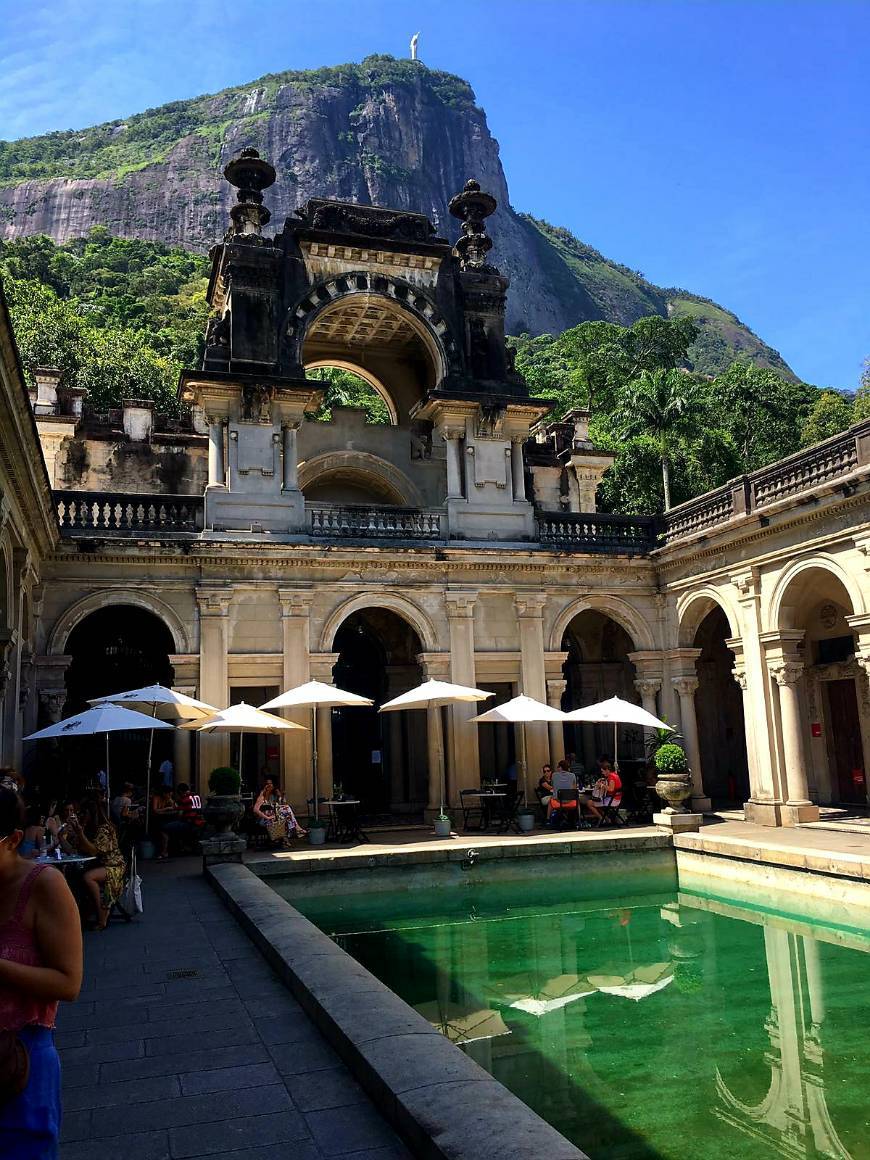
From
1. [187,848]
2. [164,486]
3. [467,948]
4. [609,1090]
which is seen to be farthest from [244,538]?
[609,1090]

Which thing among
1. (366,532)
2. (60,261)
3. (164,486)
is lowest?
(366,532)

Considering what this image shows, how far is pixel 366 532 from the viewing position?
20547 millimetres

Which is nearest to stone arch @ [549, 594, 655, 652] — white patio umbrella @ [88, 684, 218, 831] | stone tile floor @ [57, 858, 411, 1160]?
white patio umbrella @ [88, 684, 218, 831]

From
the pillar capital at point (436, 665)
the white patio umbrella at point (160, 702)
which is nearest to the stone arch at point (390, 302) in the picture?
the pillar capital at point (436, 665)

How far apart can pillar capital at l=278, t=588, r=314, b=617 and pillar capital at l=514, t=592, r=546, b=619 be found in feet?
15.5

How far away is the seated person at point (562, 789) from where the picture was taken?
18109 mm

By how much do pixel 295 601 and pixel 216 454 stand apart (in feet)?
12.1

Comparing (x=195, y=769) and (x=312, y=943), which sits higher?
(x=195, y=769)

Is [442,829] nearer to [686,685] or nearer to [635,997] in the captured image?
[686,685]

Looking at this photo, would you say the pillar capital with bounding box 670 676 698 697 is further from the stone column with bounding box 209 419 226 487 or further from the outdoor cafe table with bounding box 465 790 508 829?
the stone column with bounding box 209 419 226 487

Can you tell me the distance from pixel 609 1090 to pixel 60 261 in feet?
291

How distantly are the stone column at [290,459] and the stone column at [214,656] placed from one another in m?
2.75

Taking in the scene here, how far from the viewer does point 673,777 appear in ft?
54.4

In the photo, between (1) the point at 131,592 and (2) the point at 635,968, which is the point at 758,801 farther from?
(1) the point at 131,592
